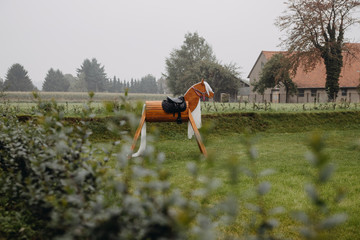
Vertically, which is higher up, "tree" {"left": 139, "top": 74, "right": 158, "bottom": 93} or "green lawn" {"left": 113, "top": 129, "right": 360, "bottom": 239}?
"tree" {"left": 139, "top": 74, "right": 158, "bottom": 93}

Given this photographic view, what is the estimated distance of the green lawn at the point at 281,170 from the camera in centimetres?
310

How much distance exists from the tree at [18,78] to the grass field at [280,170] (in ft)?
266

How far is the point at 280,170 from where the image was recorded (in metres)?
5.53

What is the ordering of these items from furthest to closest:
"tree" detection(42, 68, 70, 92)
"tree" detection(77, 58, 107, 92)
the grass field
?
"tree" detection(77, 58, 107, 92) < "tree" detection(42, 68, 70, 92) < the grass field

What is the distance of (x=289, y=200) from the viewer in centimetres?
393

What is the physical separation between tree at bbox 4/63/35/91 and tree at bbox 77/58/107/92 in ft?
65.5

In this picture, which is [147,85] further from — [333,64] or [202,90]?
[202,90]

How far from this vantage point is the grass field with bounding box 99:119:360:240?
9.96 feet

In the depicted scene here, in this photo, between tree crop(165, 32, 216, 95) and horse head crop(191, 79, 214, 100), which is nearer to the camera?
horse head crop(191, 79, 214, 100)

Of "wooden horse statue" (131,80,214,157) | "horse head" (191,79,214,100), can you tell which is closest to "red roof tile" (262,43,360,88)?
"horse head" (191,79,214,100)

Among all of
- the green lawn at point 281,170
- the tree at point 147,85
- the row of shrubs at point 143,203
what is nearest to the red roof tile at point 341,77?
the green lawn at point 281,170

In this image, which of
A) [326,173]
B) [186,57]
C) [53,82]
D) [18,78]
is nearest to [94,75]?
[53,82]

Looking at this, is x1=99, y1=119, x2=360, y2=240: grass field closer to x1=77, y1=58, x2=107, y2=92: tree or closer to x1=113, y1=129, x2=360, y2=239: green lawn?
x1=113, y1=129, x2=360, y2=239: green lawn

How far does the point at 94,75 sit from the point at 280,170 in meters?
97.9
